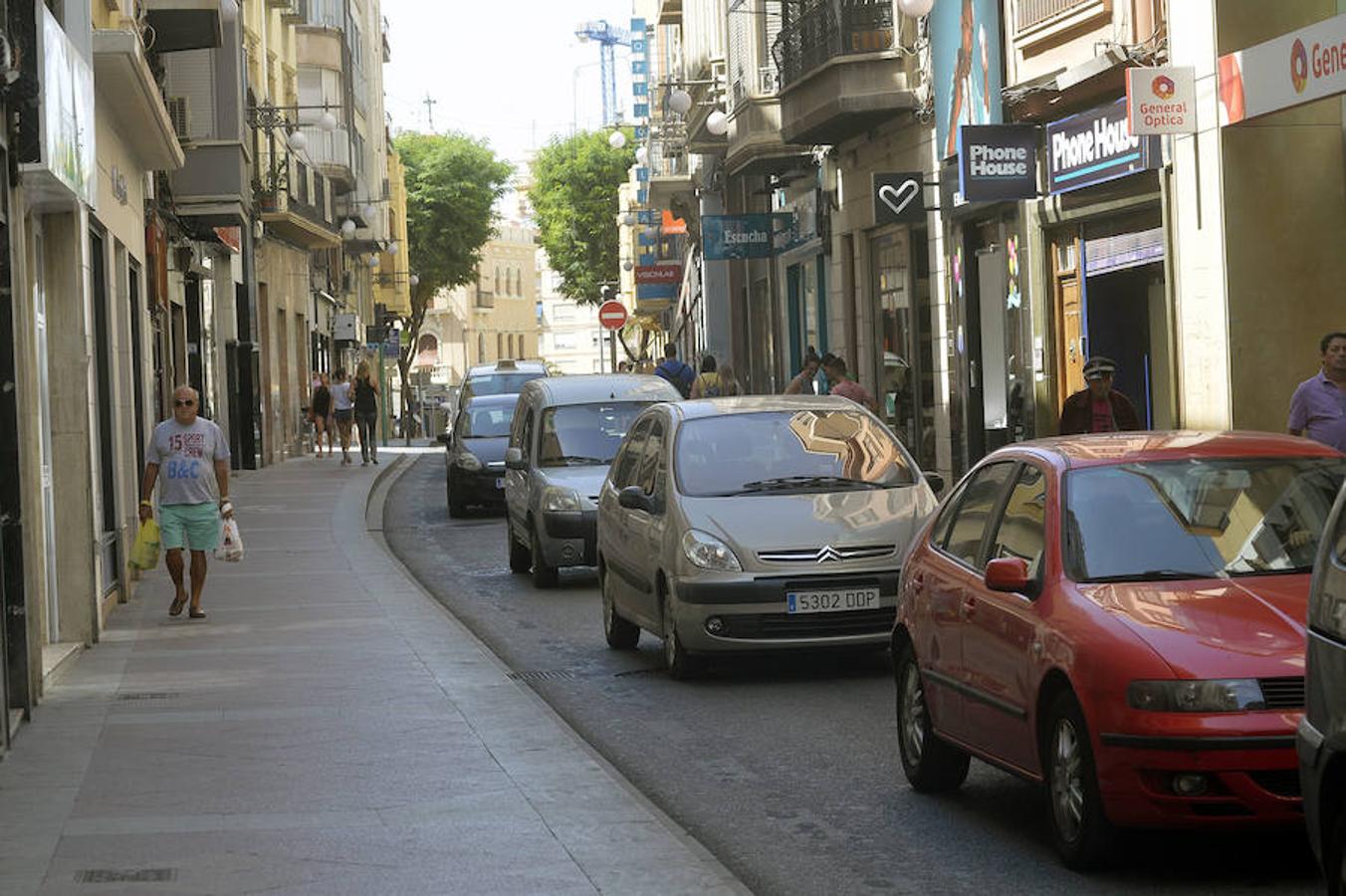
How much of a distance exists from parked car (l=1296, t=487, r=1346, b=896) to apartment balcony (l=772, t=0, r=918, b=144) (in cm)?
2354

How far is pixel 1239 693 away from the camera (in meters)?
6.91

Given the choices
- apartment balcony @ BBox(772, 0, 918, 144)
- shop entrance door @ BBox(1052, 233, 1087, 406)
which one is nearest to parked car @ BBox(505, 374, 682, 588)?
shop entrance door @ BBox(1052, 233, 1087, 406)

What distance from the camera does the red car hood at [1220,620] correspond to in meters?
6.97

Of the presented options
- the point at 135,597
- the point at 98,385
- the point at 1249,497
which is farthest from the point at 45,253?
the point at 1249,497

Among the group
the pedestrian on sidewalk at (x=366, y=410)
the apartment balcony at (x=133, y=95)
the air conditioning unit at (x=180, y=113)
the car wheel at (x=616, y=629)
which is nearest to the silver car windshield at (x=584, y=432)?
the apartment balcony at (x=133, y=95)

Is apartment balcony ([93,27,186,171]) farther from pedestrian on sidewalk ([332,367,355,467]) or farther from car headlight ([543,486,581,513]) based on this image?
pedestrian on sidewalk ([332,367,355,467])

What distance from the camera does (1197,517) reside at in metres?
8.02

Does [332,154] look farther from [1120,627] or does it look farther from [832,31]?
[1120,627]

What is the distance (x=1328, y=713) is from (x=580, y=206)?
9774 centimetres

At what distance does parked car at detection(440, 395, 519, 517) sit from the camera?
2831 cm

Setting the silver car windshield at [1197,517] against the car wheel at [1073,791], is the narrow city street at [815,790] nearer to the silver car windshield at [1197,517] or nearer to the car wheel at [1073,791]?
the car wheel at [1073,791]

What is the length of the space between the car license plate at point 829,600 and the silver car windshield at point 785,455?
1009mm

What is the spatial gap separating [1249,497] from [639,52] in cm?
9002

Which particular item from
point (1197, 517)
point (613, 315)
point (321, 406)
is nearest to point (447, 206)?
point (613, 315)
